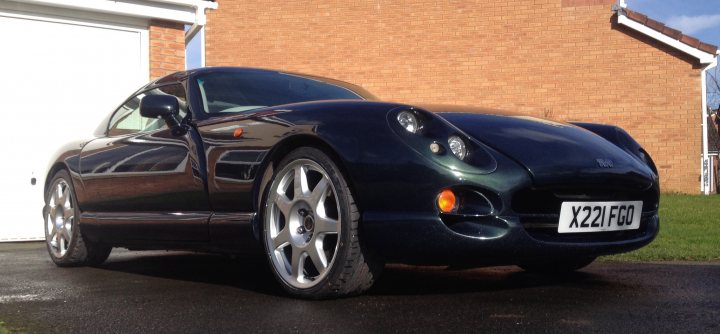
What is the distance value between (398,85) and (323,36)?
2.20 meters

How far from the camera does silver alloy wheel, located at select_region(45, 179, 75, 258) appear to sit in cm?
626

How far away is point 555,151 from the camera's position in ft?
13.7

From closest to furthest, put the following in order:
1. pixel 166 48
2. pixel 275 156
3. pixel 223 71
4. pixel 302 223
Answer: pixel 302 223 < pixel 275 156 < pixel 223 71 < pixel 166 48

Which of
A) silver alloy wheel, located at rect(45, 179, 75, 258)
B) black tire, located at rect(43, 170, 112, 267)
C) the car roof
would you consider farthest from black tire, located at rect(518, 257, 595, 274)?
silver alloy wheel, located at rect(45, 179, 75, 258)

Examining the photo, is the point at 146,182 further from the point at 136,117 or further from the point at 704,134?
the point at 704,134

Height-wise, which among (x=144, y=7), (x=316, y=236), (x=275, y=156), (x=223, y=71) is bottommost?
(x=316, y=236)

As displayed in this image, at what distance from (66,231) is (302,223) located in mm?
2633

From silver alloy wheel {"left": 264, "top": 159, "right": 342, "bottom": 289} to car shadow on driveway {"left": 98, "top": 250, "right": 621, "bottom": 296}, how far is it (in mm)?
242

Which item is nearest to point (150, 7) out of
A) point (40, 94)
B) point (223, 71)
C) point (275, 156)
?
point (40, 94)

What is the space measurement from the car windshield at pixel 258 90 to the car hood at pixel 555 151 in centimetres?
113

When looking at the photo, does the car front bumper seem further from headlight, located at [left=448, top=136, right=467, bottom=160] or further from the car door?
the car door

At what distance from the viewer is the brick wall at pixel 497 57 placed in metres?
18.3

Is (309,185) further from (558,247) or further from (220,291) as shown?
(558,247)

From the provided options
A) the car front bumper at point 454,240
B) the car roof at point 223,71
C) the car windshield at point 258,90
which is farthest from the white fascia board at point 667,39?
the car front bumper at point 454,240
